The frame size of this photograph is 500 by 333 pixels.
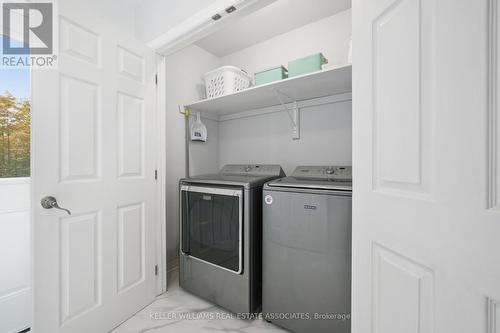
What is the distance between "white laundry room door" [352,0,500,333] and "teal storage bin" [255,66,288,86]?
3.01 feet

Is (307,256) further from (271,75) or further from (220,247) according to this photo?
(271,75)

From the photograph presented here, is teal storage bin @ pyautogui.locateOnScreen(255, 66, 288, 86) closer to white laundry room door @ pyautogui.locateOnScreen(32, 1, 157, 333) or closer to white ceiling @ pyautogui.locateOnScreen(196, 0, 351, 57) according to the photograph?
white ceiling @ pyautogui.locateOnScreen(196, 0, 351, 57)

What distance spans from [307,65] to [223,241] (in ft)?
4.83

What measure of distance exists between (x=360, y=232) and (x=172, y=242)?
6.24 feet

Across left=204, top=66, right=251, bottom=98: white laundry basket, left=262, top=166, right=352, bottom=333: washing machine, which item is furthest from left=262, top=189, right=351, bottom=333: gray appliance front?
left=204, top=66, right=251, bottom=98: white laundry basket

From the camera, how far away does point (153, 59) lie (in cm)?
173

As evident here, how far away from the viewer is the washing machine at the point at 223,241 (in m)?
1.52

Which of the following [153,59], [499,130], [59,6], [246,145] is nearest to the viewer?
[499,130]

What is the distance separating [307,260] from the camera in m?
1.32

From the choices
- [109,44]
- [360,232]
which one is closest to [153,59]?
[109,44]

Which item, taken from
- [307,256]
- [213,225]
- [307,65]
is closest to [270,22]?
[307,65]

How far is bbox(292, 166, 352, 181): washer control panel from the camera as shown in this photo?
1.58 m

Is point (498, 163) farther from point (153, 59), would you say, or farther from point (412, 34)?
point (153, 59)

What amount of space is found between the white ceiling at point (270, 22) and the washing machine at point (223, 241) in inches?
56.5
